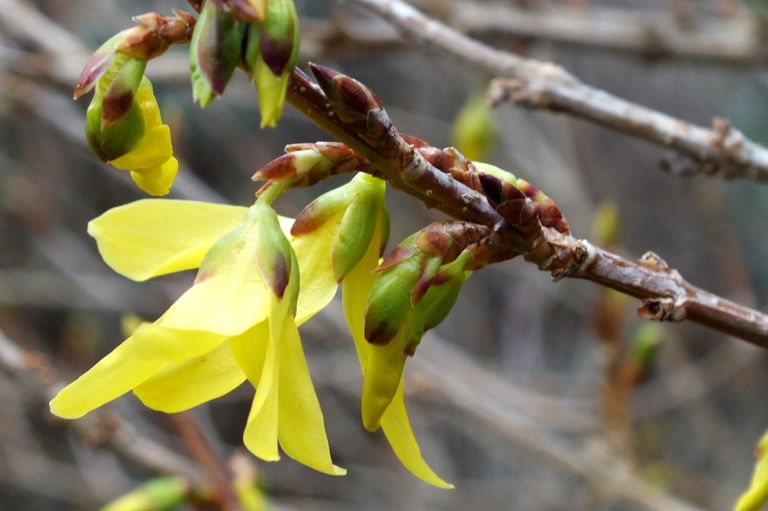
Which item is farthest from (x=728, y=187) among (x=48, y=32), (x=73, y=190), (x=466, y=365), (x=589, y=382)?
(x=73, y=190)

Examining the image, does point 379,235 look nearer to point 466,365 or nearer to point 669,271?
point 669,271

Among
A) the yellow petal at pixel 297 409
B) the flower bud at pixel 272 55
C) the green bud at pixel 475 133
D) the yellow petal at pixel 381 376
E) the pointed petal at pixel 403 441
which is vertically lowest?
the yellow petal at pixel 297 409

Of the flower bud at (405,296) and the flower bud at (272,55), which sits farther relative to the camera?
the flower bud at (405,296)

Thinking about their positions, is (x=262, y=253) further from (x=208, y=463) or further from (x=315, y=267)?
(x=208, y=463)

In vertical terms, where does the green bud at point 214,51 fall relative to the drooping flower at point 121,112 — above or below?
above

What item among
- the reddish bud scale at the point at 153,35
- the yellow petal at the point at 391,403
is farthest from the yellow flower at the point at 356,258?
the reddish bud scale at the point at 153,35

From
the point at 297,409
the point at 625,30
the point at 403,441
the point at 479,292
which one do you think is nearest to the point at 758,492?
the point at 403,441

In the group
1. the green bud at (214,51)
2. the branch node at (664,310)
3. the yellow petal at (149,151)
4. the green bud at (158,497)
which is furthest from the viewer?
the green bud at (158,497)

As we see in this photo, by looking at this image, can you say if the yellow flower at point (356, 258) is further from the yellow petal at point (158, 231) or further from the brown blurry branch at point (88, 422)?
the brown blurry branch at point (88, 422)
